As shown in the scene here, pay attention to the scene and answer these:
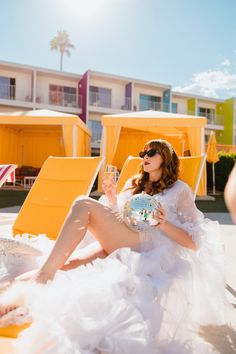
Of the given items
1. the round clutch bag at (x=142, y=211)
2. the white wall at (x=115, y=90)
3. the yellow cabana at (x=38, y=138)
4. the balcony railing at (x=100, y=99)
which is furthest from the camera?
the white wall at (x=115, y=90)

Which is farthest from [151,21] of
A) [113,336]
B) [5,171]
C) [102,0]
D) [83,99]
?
[83,99]

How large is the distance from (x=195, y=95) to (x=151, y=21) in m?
20.5

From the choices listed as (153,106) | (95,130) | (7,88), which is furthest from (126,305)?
(153,106)

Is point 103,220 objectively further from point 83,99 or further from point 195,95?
point 195,95

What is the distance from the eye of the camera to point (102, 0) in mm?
6023

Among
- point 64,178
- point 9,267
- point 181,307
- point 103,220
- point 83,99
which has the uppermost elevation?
point 83,99

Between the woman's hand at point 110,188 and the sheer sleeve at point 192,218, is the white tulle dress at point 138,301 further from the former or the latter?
the woman's hand at point 110,188

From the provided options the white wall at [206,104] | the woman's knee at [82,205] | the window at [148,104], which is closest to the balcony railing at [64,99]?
the window at [148,104]

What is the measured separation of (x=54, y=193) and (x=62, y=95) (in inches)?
754

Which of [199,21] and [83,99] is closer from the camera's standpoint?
[199,21]

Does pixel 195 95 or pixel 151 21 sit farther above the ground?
pixel 195 95

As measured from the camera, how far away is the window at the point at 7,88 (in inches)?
779

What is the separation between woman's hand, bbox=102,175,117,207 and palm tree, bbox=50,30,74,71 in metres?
36.6

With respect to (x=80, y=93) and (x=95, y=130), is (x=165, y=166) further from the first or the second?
(x=80, y=93)
